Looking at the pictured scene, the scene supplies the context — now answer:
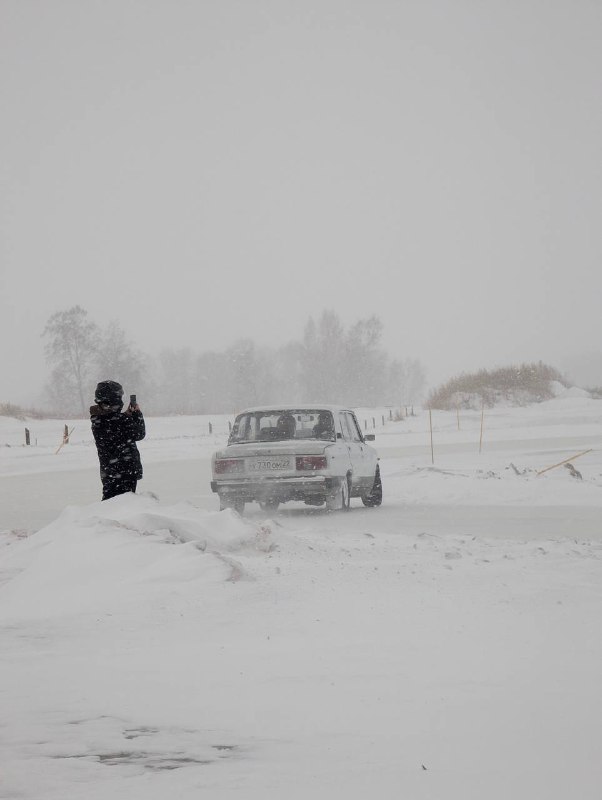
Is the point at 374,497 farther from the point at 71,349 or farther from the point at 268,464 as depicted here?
the point at 71,349

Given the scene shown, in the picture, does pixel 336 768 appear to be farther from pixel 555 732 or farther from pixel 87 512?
pixel 87 512

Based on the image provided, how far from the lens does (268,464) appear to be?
1152 cm

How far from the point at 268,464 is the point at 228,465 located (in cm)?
64

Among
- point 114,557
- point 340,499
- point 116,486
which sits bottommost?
point 340,499

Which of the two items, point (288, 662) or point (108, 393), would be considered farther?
point (108, 393)

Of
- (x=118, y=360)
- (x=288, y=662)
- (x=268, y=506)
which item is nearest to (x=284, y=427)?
(x=268, y=506)

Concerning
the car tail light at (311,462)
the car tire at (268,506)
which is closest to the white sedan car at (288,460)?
the car tail light at (311,462)

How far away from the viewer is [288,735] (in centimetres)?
294

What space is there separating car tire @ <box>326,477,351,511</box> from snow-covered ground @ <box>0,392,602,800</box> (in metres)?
3.13

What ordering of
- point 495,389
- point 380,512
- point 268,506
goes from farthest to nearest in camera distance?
1. point 495,389
2. point 268,506
3. point 380,512

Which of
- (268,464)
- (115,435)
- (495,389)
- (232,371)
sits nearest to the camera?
(115,435)

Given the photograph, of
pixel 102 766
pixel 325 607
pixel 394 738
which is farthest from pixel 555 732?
pixel 325 607

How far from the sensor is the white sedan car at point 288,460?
37.6ft

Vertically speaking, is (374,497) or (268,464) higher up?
(268,464)
